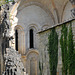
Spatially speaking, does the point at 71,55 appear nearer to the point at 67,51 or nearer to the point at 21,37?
the point at 67,51

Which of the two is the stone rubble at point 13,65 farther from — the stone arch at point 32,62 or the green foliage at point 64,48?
the stone arch at point 32,62

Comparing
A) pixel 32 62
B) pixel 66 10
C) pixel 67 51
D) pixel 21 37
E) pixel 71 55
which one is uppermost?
pixel 66 10

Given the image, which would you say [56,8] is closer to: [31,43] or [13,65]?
[31,43]

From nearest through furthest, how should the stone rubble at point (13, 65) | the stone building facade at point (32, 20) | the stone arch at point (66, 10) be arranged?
the stone rubble at point (13, 65), the stone building facade at point (32, 20), the stone arch at point (66, 10)

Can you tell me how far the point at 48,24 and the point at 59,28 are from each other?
10196 millimetres

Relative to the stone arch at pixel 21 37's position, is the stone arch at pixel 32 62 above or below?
below

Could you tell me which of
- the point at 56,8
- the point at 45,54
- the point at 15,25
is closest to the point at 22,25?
the point at 15,25

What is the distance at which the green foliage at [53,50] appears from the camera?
10672mm

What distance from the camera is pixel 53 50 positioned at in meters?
11.0

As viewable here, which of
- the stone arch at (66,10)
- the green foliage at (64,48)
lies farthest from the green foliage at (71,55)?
the stone arch at (66,10)

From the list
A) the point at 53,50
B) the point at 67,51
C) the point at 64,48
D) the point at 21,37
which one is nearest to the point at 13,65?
the point at 67,51

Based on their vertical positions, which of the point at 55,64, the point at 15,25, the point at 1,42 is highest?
the point at 15,25

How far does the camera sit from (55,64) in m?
10.7

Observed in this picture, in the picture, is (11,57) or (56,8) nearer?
(11,57)
